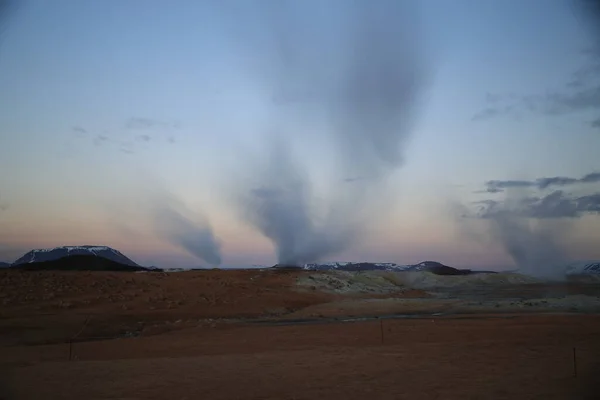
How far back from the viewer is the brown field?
1331 centimetres

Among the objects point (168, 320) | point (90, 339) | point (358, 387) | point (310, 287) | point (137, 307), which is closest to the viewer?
point (358, 387)

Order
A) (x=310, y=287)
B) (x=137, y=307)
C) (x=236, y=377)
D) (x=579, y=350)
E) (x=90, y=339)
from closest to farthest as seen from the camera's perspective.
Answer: (x=236, y=377) → (x=579, y=350) → (x=90, y=339) → (x=137, y=307) → (x=310, y=287)

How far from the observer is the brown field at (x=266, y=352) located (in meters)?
13.3

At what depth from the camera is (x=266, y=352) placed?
770 inches

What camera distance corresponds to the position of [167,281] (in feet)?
167

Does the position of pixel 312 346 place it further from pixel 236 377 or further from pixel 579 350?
pixel 579 350

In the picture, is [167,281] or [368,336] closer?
[368,336]

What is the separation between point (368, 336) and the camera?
23.5 meters

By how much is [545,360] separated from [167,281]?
A: 132ft

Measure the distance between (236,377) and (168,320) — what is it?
62.0 feet

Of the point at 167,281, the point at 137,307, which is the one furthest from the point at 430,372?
the point at 167,281

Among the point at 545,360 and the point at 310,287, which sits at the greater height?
the point at 310,287

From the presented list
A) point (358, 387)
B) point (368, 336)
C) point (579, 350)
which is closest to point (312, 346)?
point (368, 336)

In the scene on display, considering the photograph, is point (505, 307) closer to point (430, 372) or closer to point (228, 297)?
point (228, 297)
